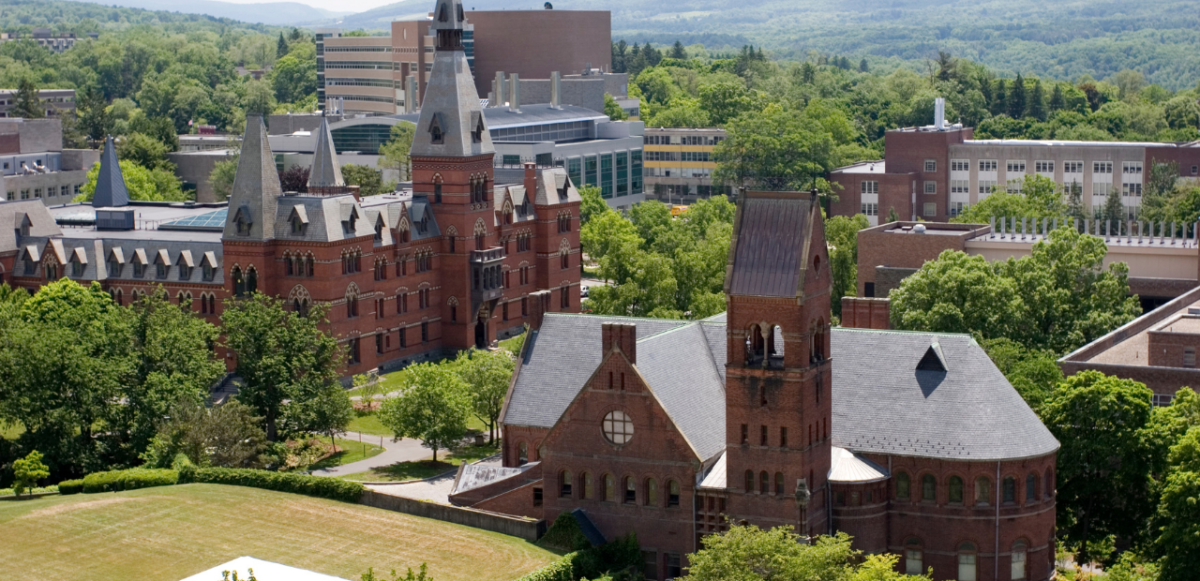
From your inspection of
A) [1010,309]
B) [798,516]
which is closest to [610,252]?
[1010,309]

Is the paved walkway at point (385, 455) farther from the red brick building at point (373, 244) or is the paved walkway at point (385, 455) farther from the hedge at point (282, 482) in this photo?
the red brick building at point (373, 244)

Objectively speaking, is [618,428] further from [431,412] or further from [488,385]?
[488,385]

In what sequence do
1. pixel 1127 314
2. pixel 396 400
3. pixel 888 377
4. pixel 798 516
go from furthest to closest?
pixel 1127 314, pixel 396 400, pixel 888 377, pixel 798 516

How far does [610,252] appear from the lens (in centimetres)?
13012

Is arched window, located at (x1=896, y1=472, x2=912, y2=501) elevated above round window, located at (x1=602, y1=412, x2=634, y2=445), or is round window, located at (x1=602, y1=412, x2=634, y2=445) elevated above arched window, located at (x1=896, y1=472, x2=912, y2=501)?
round window, located at (x1=602, y1=412, x2=634, y2=445)

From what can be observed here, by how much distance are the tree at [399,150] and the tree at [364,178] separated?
11.6 feet

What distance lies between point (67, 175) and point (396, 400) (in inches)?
3839

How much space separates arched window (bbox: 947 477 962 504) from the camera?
72812 millimetres

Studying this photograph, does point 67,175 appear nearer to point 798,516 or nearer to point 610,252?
point 610,252

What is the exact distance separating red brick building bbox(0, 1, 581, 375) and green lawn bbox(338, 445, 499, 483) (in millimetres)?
16970

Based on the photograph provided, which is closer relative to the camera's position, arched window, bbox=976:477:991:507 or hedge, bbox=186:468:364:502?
arched window, bbox=976:477:991:507

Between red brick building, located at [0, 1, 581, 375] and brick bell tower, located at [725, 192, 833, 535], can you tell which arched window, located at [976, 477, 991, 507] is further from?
red brick building, located at [0, 1, 581, 375]

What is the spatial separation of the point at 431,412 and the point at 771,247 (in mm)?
32137

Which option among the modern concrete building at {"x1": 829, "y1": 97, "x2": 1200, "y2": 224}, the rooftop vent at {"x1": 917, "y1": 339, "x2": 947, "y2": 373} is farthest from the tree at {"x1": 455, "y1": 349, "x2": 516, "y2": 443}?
the modern concrete building at {"x1": 829, "y1": 97, "x2": 1200, "y2": 224}
